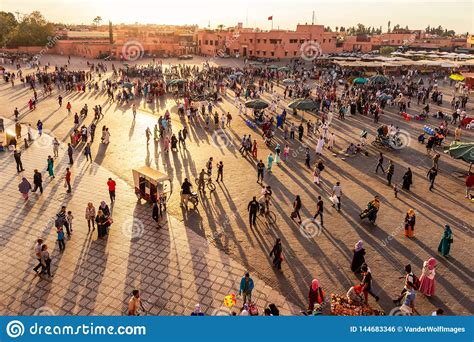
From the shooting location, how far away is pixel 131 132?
891 inches

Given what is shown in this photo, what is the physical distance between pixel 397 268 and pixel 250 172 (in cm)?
806

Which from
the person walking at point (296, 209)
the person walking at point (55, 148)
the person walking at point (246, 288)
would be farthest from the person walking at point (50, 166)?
the person walking at point (246, 288)

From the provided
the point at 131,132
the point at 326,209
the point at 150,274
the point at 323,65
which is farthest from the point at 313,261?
the point at 323,65

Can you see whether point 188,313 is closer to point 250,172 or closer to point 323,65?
point 250,172

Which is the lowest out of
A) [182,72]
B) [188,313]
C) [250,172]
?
[188,313]

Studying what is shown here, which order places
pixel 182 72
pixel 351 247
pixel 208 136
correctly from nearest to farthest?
pixel 351 247, pixel 208 136, pixel 182 72

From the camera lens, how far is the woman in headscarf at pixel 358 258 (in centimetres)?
987

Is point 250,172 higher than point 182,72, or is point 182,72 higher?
point 182,72

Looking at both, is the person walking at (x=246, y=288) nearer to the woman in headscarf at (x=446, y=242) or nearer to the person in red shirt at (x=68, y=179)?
the woman in headscarf at (x=446, y=242)
